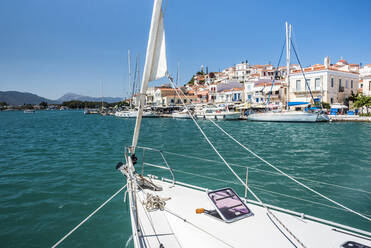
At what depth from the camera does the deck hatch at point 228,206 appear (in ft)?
13.9

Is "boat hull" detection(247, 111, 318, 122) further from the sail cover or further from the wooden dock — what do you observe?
the sail cover

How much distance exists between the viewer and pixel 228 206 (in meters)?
4.49

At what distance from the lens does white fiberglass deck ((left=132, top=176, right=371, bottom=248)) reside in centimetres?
365

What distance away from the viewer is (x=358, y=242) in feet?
11.7

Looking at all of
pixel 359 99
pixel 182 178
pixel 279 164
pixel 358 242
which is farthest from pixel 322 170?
pixel 359 99

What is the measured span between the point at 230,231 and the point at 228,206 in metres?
0.64

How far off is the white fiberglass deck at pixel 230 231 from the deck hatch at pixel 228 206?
A: 0.10 m

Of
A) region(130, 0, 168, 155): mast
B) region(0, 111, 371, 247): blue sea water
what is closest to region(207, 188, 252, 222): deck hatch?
region(0, 111, 371, 247): blue sea water

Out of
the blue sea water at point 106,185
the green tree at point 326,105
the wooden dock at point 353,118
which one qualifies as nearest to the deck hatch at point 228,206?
the blue sea water at point 106,185

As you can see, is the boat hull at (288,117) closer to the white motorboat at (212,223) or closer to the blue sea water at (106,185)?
the blue sea water at (106,185)

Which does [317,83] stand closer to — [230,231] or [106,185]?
[106,185]

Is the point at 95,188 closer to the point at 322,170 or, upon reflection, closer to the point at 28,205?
the point at 28,205

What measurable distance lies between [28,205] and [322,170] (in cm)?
1303

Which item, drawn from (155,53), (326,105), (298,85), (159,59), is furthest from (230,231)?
(298,85)
